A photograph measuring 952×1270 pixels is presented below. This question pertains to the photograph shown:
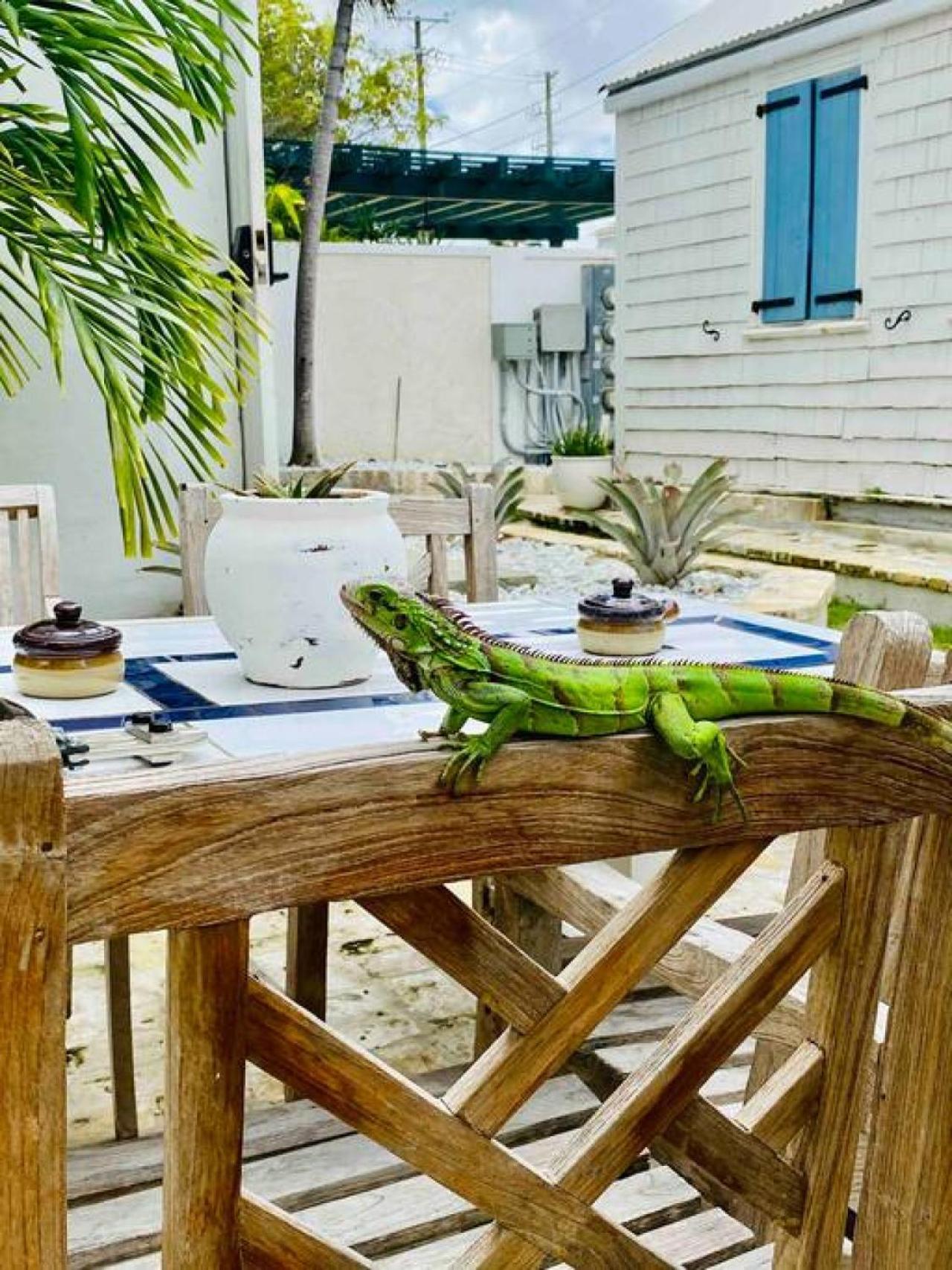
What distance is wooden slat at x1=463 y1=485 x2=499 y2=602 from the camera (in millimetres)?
3393

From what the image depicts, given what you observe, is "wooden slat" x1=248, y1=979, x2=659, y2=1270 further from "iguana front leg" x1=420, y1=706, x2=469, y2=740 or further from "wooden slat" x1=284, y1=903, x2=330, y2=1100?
"wooden slat" x1=284, y1=903, x2=330, y2=1100

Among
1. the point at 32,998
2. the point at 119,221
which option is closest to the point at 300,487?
the point at 32,998

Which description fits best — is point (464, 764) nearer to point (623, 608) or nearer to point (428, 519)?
point (623, 608)

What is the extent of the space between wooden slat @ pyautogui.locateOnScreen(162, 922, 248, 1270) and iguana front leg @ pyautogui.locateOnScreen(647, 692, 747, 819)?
293 millimetres

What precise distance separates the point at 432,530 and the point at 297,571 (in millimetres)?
1262

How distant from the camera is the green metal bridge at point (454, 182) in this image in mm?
15664

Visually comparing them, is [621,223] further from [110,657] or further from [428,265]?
[110,657]

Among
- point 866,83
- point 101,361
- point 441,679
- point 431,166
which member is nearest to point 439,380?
point 431,166

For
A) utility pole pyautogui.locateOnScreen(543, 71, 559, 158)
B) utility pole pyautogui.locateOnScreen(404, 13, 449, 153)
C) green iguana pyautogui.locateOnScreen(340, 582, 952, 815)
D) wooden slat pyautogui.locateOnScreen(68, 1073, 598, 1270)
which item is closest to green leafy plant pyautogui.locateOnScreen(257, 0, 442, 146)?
utility pole pyautogui.locateOnScreen(404, 13, 449, 153)

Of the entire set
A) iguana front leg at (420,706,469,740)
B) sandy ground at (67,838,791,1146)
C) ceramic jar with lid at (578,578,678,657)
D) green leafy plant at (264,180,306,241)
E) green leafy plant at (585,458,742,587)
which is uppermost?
green leafy plant at (264,180,306,241)

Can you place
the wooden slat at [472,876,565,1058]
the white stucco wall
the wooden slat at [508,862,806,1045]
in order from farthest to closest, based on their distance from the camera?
the white stucco wall → the wooden slat at [472,876,565,1058] → the wooden slat at [508,862,806,1045]

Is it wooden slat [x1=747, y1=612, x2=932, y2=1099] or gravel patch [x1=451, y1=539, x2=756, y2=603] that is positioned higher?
wooden slat [x1=747, y1=612, x2=932, y2=1099]

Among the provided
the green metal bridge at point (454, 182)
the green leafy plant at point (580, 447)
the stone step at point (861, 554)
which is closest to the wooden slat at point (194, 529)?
the stone step at point (861, 554)

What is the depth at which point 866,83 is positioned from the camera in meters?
8.73
